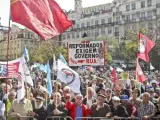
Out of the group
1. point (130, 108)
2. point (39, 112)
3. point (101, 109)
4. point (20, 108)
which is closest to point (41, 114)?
point (39, 112)

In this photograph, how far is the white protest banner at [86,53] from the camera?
11.9m

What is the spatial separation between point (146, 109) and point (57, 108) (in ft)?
7.07

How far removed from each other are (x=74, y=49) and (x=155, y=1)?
73.9 m

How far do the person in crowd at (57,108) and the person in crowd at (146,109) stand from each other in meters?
1.80

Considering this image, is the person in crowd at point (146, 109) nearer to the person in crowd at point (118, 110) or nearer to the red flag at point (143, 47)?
the person in crowd at point (118, 110)

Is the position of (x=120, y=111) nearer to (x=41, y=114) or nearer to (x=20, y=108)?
(x=41, y=114)

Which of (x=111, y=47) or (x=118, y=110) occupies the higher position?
(x=111, y=47)

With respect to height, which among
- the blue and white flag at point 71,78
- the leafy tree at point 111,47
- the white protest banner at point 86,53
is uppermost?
the leafy tree at point 111,47

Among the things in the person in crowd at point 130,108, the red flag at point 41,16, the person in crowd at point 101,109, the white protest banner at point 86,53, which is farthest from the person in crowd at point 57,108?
the white protest banner at point 86,53

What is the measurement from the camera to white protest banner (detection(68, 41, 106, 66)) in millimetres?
11891

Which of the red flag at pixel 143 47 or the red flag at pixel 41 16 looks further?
the red flag at pixel 143 47

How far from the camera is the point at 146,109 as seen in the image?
358 inches

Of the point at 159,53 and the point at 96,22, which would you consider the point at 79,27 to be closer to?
the point at 96,22

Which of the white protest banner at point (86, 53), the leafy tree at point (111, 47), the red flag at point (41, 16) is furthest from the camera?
the leafy tree at point (111, 47)
